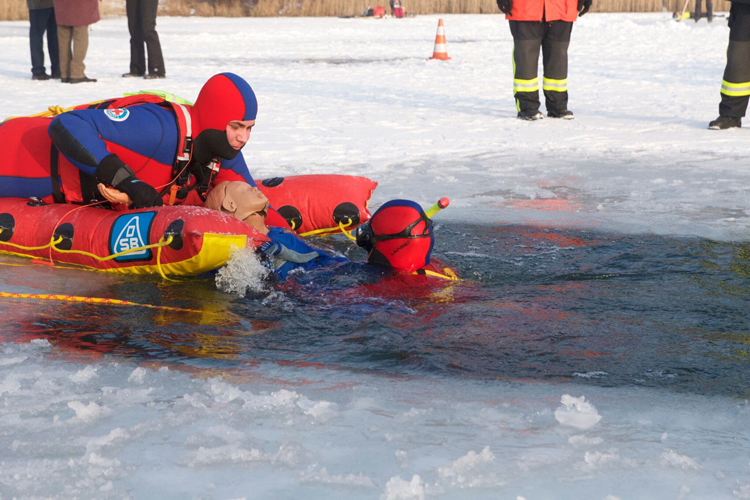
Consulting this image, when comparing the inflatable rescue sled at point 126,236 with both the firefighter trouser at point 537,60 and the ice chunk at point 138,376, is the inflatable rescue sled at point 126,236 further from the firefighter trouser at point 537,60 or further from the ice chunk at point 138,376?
the firefighter trouser at point 537,60

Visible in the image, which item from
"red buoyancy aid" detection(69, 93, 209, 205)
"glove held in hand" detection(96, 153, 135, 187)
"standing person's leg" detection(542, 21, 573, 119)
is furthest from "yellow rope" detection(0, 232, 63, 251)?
"standing person's leg" detection(542, 21, 573, 119)

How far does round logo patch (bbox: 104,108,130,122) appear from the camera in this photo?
3557mm

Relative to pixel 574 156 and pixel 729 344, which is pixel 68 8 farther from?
pixel 729 344

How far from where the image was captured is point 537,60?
7.27 meters

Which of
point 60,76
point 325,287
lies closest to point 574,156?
point 325,287

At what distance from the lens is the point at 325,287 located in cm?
324

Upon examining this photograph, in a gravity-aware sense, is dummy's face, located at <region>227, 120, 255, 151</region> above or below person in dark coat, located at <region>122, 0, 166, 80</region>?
below

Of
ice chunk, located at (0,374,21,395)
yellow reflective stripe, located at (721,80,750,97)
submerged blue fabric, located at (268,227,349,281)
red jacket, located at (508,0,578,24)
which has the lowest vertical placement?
ice chunk, located at (0,374,21,395)

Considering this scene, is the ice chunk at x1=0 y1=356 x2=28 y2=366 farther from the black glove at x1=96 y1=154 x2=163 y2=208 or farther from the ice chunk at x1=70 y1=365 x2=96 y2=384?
the black glove at x1=96 y1=154 x2=163 y2=208

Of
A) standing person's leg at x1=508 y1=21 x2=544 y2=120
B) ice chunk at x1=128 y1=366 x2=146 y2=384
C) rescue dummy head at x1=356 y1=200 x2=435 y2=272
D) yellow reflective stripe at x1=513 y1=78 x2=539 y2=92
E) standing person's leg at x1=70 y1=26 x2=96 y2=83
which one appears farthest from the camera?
standing person's leg at x1=70 y1=26 x2=96 y2=83

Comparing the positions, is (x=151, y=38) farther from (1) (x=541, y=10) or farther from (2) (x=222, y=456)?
(2) (x=222, y=456)

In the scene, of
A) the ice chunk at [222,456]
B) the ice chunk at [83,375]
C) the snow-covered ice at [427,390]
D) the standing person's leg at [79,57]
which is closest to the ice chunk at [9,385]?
the snow-covered ice at [427,390]

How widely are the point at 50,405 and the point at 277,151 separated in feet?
13.2

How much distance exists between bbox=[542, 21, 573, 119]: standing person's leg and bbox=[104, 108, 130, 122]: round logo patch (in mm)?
4724
